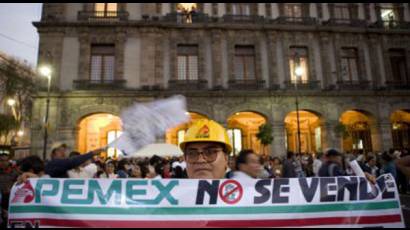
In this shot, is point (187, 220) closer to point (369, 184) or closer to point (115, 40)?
point (369, 184)

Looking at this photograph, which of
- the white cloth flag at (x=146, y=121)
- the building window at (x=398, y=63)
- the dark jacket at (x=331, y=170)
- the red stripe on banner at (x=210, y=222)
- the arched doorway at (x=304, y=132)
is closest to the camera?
the red stripe on banner at (x=210, y=222)

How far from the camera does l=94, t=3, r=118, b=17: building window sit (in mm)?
20812

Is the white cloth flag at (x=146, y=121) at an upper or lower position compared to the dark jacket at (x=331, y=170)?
upper

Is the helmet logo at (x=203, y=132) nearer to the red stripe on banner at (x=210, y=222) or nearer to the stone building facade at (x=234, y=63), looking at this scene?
the red stripe on banner at (x=210, y=222)

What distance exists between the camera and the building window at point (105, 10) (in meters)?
20.8

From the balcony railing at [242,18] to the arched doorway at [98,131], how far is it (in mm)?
11436

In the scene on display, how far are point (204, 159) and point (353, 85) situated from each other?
22559 mm

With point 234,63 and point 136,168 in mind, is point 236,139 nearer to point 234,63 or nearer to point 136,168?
point 234,63

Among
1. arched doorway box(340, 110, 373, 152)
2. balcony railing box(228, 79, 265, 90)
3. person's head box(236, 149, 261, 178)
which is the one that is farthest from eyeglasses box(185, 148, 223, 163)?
arched doorway box(340, 110, 373, 152)

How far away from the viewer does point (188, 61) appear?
2131 cm

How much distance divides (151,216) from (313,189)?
1620mm

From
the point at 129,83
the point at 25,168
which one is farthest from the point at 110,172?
the point at 129,83

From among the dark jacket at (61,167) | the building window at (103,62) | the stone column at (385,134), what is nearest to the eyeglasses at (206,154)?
the dark jacket at (61,167)

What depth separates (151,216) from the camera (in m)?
2.54
